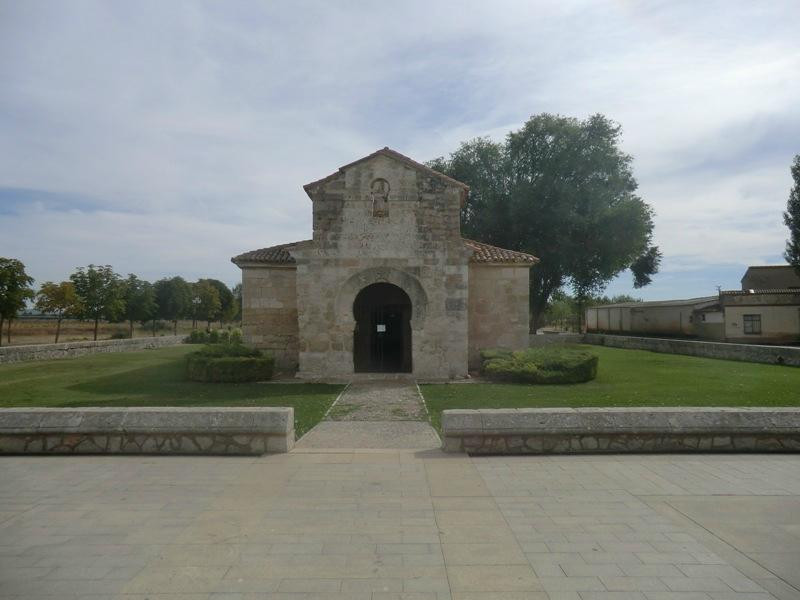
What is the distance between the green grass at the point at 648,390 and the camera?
11.7m

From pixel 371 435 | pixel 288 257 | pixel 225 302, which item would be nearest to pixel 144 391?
pixel 288 257

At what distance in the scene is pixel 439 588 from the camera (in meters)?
3.71

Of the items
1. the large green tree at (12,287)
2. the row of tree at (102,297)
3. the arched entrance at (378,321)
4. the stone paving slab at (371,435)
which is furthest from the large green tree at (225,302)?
the stone paving slab at (371,435)

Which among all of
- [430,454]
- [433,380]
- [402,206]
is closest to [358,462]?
[430,454]

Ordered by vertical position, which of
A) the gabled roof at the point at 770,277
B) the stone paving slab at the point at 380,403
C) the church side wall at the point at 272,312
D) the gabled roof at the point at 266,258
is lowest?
the stone paving slab at the point at 380,403

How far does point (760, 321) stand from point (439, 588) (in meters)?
35.4

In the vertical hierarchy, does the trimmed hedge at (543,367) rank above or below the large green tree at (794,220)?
below

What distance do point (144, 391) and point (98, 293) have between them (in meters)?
23.1

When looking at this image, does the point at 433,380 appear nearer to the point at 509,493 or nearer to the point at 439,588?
the point at 509,493

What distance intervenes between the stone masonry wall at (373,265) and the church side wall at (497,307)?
90.0 inches

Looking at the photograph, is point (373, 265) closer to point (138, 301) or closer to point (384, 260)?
point (384, 260)

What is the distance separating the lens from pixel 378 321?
69.5 ft

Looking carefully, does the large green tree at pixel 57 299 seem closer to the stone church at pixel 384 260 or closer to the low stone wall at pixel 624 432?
the stone church at pixel 384 260

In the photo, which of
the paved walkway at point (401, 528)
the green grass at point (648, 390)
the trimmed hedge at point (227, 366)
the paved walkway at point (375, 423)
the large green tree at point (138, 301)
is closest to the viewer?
the paved walkway at point (401, 528)
